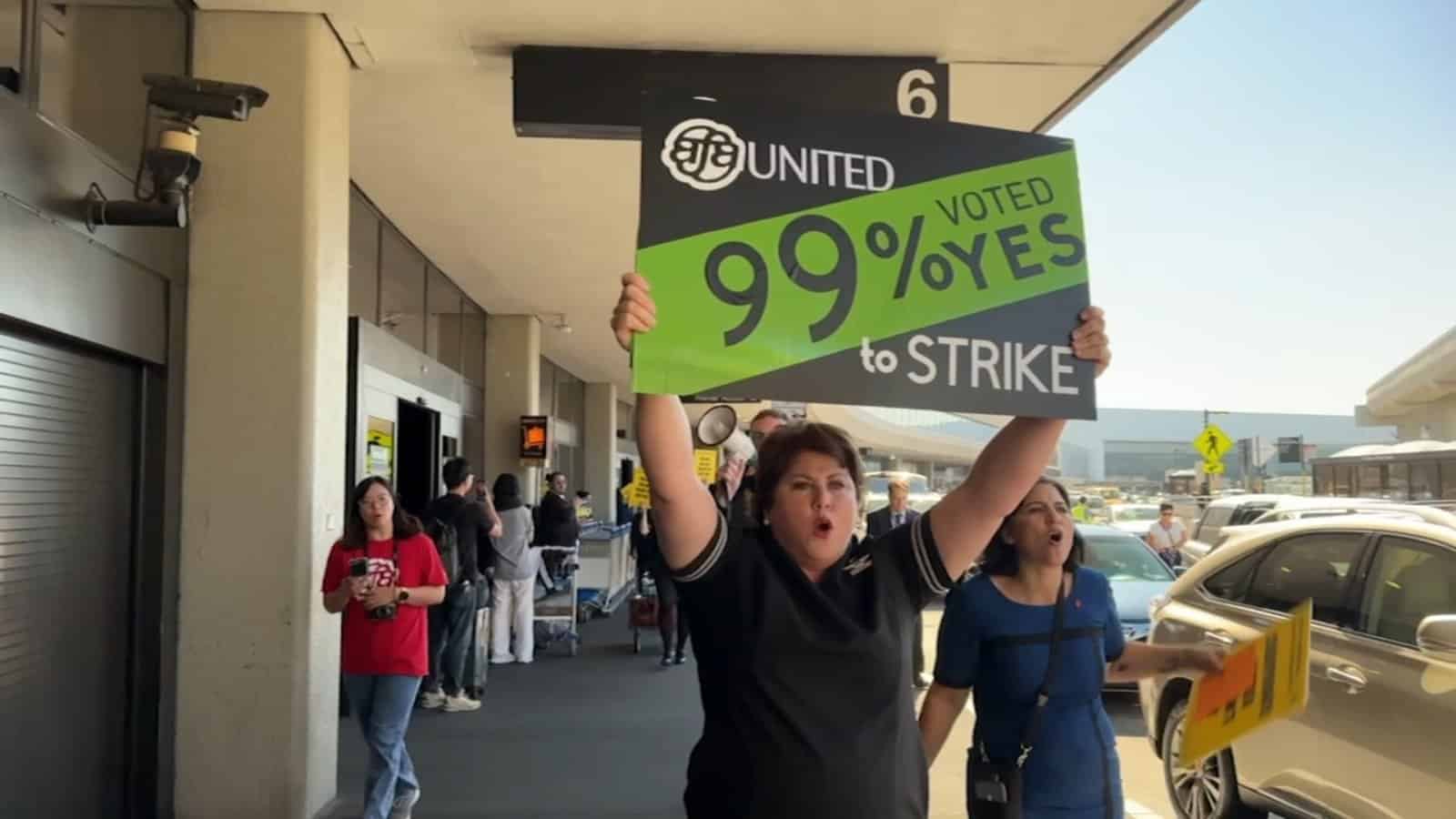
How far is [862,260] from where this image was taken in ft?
8.60

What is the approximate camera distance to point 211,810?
552cm

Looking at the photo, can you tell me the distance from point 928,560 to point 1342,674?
3522 millimetres

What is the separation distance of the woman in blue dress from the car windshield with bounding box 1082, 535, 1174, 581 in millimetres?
8250

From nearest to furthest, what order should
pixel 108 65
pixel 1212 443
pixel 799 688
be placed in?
pixel 799 688, pixel 108 65, pixel 1212 443

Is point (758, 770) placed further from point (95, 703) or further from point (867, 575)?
point (95, 703)

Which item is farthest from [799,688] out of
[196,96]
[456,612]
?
[456,612]

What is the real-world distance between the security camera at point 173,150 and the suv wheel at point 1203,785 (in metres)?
5.14

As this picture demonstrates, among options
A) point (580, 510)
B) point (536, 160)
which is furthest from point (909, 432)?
point (536, 160)

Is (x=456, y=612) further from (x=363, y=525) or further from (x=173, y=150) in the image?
(x=173, y=150)

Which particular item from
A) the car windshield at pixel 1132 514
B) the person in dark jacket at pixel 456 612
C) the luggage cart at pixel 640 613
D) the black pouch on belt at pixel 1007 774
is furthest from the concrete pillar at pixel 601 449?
the black pouch on belt at pixel 1007 774

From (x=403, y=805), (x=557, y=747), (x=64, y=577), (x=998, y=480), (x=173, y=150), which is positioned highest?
(x=173, y=150)

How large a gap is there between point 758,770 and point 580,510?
1717 centimetres

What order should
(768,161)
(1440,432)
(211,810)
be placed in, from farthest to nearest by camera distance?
(1440,432) → (211,810) → (768,161)

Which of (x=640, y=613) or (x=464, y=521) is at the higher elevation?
(x=464, y=521)
